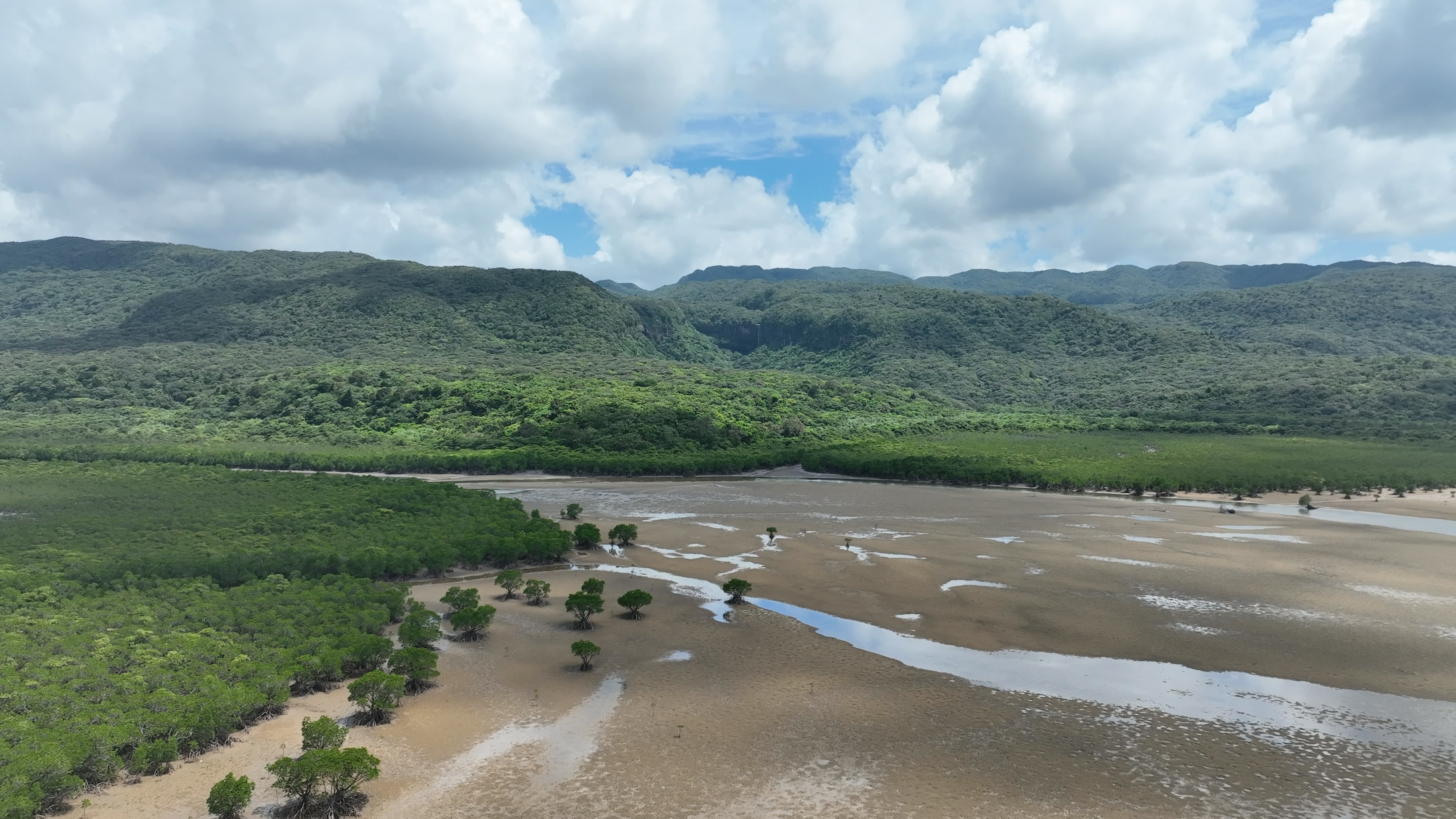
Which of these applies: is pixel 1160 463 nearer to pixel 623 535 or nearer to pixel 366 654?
pixel 623 535

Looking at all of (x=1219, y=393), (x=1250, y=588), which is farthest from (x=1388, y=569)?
(x=1219, y=393)

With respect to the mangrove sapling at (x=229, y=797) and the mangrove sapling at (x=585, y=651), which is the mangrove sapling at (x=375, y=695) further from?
the mangrove sapling at (x=585, y=651)

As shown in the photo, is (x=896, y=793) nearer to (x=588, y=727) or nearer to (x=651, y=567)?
(x=588, y=727)

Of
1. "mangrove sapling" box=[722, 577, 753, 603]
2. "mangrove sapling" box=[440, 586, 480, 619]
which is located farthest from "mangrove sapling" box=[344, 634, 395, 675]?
"mangrove sapling" box=[722, 577, 753, 603]

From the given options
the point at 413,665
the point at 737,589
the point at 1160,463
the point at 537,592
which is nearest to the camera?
the point at 413,665

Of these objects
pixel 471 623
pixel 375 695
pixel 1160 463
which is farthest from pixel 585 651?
pixel 1160 463

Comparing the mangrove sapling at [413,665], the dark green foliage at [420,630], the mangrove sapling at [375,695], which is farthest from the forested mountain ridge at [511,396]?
the mangrove sapling at [375,695]
